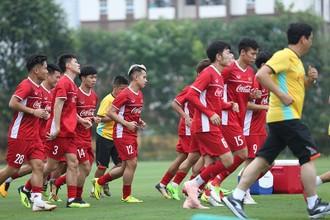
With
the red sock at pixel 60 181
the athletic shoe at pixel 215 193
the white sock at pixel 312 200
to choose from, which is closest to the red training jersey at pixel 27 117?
the athletic shoe at pixel 215 193

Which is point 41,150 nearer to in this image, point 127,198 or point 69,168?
point 69,168

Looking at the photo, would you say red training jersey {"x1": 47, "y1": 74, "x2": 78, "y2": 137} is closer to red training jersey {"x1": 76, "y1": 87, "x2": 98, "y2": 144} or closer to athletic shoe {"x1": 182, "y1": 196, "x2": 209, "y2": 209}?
red training jersey {"x1": 76, "y1": 87, "x2": 98, "y2": 144}

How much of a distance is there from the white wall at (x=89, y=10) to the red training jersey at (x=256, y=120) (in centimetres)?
6828

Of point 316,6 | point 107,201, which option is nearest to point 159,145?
point 316,6

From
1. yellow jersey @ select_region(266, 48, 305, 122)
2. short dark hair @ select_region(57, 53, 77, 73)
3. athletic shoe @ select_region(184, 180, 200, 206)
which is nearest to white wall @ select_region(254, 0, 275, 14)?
short dark hair @ select_region(57, 53, 77, 73)

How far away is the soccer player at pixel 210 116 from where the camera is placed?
14.4 m

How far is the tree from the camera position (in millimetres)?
54125

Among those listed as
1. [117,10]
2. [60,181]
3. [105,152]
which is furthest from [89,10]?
[60,181]

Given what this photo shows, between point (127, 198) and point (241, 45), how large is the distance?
123 inches

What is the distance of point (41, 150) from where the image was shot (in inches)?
587

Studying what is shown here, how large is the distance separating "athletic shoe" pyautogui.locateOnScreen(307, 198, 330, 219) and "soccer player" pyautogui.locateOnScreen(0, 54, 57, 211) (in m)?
4.00

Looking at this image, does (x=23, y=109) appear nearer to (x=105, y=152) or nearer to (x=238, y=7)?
(x=105, y=152)

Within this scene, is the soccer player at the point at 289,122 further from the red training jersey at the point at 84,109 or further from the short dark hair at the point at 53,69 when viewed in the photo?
the short dark hair at the point at 53,69

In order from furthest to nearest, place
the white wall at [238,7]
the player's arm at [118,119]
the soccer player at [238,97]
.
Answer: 1. the white wall at [238,7]
2. the player's arm at [118,119]
3. the soccer player at [238,97]
